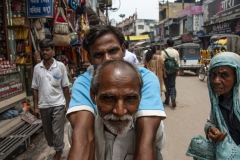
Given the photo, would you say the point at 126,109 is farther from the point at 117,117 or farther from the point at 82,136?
the point at 82,136

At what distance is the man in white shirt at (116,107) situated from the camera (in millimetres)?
1091

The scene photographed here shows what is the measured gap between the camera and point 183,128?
4.94 meters

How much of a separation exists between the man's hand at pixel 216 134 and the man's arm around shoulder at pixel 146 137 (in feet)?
2.67

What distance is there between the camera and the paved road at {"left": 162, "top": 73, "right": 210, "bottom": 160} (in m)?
3.89

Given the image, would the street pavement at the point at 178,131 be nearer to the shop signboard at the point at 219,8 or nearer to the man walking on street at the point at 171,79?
the man walking on street at the point at 171,79

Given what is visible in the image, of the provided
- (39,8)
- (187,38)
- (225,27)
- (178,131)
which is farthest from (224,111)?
(187,38)

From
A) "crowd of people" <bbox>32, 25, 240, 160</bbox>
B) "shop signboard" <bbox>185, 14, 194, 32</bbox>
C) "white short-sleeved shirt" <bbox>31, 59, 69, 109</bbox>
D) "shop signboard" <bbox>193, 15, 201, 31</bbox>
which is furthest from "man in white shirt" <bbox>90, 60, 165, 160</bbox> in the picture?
"shop signboard" <bbox>185, 14, 194, 32</bbox>

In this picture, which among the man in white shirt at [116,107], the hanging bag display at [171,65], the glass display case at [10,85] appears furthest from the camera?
the hanging bag display at [171,65]

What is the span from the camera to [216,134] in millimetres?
1818

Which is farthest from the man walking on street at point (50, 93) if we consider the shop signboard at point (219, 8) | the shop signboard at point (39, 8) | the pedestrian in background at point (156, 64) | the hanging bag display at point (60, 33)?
the shop signboard at point (219, 8)

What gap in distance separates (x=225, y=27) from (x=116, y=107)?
21.2 m

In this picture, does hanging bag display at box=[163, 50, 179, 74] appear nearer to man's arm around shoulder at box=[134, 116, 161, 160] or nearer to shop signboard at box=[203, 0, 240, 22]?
man's arm around shoulder at box=[134, 116, 161, 160]

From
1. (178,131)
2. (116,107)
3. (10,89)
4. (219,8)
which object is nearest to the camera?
(116,107)

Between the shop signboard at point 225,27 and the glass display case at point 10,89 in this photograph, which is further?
the shop signboard at point 225,27
